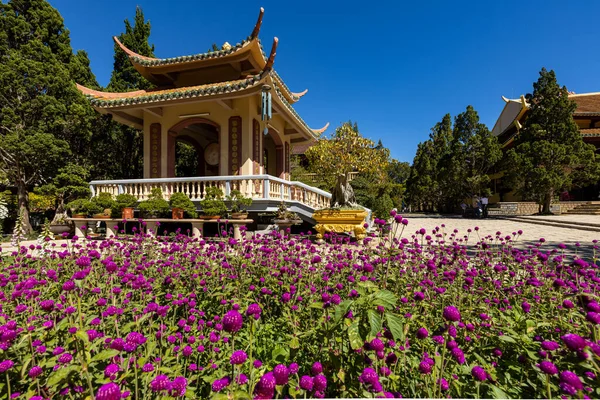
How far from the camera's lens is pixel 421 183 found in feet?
86.4

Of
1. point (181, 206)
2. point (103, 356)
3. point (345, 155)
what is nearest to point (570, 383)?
point (103, 356)

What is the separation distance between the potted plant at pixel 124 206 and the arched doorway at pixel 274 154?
218 inches

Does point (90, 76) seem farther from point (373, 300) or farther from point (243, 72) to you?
point (373, 300)

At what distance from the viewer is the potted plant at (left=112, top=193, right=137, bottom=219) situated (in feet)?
25.9

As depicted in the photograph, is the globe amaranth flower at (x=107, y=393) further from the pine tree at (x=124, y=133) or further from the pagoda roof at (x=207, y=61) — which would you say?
the pine tree at (x=124, y=133)

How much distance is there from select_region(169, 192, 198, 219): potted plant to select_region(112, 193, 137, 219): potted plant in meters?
1.36

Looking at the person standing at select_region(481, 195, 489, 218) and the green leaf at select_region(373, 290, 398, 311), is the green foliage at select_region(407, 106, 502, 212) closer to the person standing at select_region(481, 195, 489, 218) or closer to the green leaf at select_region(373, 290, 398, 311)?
the person standing at select_region(481, 195, 489, 218)

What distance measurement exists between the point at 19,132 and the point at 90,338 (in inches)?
449

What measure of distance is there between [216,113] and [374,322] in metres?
10.0

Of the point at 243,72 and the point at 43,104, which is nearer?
the point at 43,104

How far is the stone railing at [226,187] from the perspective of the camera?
322 inches

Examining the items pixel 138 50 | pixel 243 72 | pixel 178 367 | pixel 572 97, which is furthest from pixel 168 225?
pixel 572 97

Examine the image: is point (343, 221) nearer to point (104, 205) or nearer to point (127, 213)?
point (127, 213)

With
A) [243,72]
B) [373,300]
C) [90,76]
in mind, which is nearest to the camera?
[373,300]
